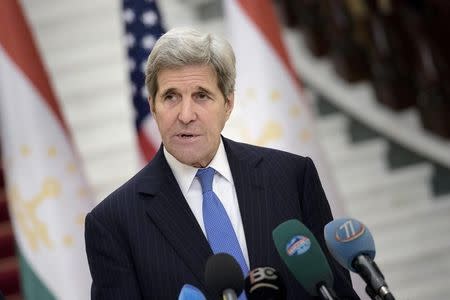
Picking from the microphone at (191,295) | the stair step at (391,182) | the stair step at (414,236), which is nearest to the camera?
the microphone at (191,295)

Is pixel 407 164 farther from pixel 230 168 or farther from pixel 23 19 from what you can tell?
pixel 230 168

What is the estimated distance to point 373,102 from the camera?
7.75m

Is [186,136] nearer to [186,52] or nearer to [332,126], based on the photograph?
[186,52]

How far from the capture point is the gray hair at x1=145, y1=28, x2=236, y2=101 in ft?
6.92

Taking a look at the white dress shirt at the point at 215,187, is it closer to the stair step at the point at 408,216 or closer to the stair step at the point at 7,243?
the stair step at the point at 7,243

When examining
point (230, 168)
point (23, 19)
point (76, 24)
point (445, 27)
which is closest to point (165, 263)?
point (230, 168)

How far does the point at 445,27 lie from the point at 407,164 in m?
0.93

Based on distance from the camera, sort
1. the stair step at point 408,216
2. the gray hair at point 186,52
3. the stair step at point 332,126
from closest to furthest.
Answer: the gray hair at point 186,52 < the stair step at point 408,216 < the stair step at point 332,126

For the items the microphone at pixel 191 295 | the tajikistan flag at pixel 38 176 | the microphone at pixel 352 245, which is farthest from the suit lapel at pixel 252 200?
the tajikistan flag at pixel 38 176

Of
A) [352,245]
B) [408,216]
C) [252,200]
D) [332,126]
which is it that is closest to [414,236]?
[408,216]

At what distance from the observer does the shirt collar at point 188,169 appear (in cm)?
226

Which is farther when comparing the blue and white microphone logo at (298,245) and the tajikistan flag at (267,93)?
the tajikistan flag at (267,93)

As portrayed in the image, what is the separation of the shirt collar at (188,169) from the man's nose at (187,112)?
0.16 m

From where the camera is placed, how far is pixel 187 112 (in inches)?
83.2
